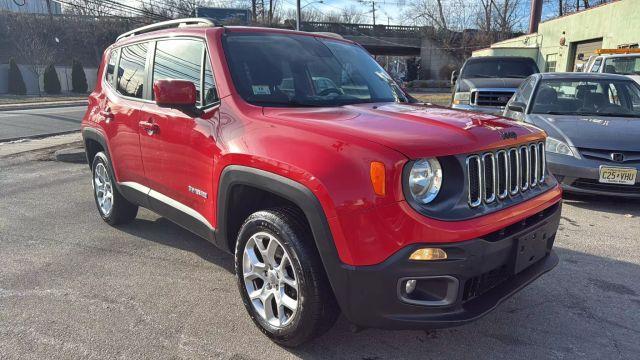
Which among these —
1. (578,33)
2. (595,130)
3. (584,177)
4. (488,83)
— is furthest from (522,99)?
(578,33)

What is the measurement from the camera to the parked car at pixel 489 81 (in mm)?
10750

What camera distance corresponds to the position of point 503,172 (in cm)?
260

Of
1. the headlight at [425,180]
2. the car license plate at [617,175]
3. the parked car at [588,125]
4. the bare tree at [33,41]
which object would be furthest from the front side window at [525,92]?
the bare tree at [33,41]

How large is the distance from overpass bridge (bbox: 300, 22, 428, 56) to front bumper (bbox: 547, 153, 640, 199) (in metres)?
46.0

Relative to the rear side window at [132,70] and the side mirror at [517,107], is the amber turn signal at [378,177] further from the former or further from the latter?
the side mirror at [517,107]

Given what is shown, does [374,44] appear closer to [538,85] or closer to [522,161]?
[538,85]

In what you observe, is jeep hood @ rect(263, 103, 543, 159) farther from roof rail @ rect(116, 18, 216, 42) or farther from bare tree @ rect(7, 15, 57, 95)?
bare tree @ rect(7, 15, 57, 95)

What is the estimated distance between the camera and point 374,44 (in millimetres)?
52656

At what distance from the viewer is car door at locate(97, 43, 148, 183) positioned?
4090 mm

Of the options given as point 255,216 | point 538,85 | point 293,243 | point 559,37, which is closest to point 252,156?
point 255,216

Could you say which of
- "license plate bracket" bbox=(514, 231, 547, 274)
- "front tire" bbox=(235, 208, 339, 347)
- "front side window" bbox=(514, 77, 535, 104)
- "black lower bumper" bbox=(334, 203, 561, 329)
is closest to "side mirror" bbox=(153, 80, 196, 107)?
"front tire" bbox=(235, 208, 339, 347)

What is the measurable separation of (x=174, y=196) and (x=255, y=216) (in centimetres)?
111

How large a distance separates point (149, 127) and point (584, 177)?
4690mm

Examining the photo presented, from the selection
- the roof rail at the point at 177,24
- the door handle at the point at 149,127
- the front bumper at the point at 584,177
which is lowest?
the front bumper at the point at 584,177
